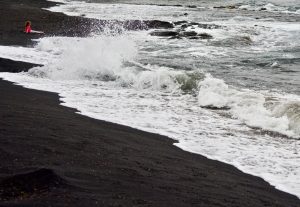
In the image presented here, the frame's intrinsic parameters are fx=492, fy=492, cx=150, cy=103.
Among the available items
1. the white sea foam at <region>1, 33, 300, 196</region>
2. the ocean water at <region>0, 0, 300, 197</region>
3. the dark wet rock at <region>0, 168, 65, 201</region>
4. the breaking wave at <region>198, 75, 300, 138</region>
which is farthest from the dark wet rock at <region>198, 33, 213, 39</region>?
the dark wet rock at <region>0, 168, 65, 201</region>

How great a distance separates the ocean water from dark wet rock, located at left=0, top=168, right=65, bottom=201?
118 inches

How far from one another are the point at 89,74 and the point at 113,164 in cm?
976

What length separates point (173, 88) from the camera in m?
14.3

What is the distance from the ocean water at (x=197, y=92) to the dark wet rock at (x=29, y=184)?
3002 mm

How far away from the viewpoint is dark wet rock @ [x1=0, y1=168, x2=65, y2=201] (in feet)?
14.6

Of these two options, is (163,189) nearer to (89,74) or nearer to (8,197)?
(8,197)

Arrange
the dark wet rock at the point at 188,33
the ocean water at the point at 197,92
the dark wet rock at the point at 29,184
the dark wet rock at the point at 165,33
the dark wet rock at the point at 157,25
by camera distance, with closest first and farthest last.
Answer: the dark wet rock at the point at 29,184, the ocean water at the point at 197,92, the dark wet rock at the point at 188,33, the dark wet rock at the point at 165,33, the dark wet rock at the point at 157,25

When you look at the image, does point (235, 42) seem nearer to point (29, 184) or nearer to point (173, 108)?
point (173, 108)

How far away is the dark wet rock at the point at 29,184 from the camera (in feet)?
14.6

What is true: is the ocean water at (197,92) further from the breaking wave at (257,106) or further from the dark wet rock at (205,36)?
the dark wet rock at (205,36)

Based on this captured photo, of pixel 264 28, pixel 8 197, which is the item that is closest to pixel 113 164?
pixel 8 197

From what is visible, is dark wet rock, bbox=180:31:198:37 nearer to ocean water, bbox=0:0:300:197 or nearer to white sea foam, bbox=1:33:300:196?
ocean water, bbox=0:0:300:197

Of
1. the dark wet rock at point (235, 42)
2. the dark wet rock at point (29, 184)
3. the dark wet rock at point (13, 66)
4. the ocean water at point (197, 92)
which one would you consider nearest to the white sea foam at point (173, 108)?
the ocean water at point (197, 92)

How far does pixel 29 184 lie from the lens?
4.72m
